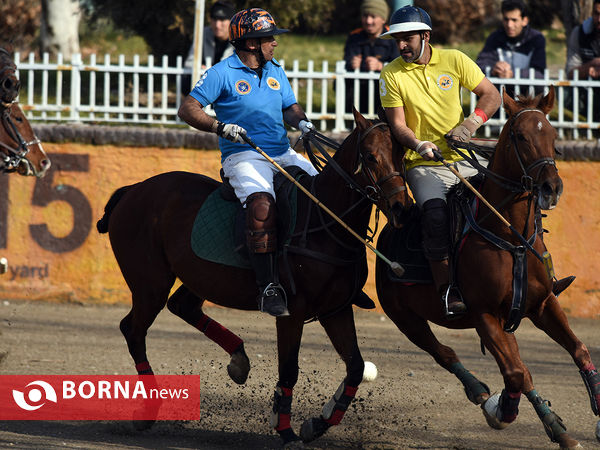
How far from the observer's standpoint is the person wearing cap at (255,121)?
671cm

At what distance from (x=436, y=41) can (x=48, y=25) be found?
9718 millimetres

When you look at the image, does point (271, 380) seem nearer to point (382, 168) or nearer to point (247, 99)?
point (247, 99)

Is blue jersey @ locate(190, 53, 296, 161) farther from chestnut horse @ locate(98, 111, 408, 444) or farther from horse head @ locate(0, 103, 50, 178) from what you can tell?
horse head @ locate(0, 103, 50, 178)

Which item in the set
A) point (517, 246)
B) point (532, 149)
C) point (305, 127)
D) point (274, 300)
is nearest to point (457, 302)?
point (517, 246)

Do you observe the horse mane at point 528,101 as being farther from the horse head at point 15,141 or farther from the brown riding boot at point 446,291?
the horse head at point 15,141

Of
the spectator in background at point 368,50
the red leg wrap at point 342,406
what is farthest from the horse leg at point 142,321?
the spectator in background at point 368,50

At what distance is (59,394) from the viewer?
7.99 m

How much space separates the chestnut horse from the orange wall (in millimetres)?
3924

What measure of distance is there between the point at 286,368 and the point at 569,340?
1900mm

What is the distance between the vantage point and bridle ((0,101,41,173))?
9477 mm

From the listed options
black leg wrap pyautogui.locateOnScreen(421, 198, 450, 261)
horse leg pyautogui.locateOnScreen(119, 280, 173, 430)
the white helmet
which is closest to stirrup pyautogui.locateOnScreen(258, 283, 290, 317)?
black leg wrap pyautogui.locateOnScreen(421, 198, 450, 261)

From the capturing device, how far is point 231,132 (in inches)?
260

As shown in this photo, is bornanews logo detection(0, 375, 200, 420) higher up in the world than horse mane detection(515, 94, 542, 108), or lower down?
lower down

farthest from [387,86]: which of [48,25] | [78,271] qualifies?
[48,25]
